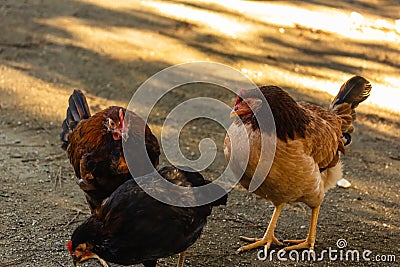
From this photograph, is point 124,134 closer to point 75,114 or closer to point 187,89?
point 75,114

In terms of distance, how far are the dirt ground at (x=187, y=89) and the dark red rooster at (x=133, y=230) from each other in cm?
71

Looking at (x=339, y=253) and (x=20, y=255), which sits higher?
(x=339, y=253)

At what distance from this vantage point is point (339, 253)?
4750 mm

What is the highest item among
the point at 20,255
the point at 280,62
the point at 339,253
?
the point at 280,62

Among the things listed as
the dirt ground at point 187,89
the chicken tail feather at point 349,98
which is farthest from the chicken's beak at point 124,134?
the chicken tail feather at point 349,98

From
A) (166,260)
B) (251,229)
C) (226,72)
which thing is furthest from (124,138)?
(226,72)

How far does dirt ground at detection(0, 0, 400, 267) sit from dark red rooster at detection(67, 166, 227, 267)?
71 centimetres

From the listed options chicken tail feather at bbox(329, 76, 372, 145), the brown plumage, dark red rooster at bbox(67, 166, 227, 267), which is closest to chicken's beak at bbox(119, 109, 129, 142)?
dark red rooster at bbox(67, 166, 227, 267)

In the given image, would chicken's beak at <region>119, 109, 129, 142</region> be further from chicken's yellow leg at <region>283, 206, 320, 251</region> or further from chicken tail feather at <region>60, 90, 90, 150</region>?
chicken's yellow leg at <region>283, 206, 320, 251</region>

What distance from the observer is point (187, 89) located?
7.48 metres

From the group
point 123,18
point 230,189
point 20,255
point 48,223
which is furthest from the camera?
point 123,18

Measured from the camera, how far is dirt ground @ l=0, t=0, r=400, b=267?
4.96 m

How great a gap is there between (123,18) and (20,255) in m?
5.20

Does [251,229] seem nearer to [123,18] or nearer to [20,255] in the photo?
[20,255]
